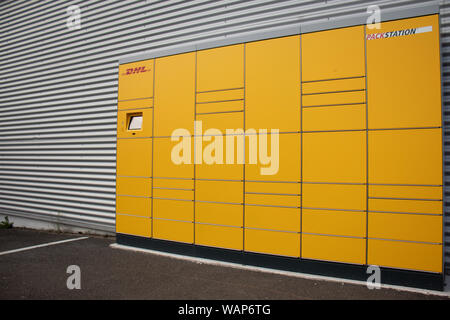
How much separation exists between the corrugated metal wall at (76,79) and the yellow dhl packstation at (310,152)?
1.07 m

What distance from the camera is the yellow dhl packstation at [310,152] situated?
3.50 meters

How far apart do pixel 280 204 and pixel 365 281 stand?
1.40 m

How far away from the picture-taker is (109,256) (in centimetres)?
495

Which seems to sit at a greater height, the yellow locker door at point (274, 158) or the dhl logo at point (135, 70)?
the dhl logo at point (135, 70)

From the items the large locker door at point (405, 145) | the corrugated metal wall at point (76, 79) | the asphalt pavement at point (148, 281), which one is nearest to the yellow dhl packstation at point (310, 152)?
the large locker door at point (405, 145)

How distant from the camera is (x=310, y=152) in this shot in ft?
13.1

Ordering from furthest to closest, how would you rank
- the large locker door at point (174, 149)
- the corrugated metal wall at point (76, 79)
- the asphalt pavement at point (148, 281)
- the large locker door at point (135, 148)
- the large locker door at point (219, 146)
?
the corrugated metal wall at point (76, 79), the large locker door at point (135, 148), the large locker door at point (174, 149), the large locker door at point (219, 146), the asphalt pavement at point (148, 281)

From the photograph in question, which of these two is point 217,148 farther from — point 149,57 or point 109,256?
point 109,256

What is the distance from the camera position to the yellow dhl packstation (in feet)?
11.5

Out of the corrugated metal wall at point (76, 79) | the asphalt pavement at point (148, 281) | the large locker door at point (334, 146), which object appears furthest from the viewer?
the corrugated metal wall at point (76, 79)

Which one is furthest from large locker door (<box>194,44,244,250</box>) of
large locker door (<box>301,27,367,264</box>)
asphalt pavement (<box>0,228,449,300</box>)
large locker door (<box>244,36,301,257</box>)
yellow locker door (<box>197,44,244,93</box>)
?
large locker door (<box>301,27,367,264</box>)

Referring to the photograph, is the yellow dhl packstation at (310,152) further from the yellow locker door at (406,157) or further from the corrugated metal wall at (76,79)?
the corrugated metal wall at (76,79)
